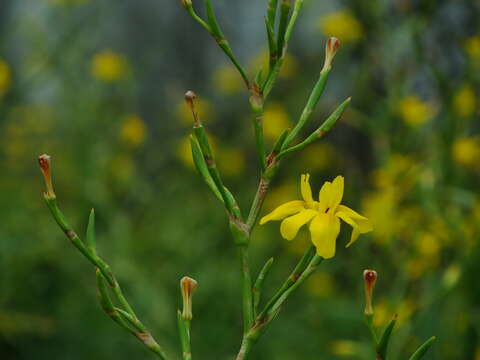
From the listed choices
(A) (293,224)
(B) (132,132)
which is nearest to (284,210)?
(A) (293,224)

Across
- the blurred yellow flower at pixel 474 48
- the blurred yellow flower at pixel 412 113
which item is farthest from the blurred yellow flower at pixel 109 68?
the blurred yellow flower at pixel 474 48

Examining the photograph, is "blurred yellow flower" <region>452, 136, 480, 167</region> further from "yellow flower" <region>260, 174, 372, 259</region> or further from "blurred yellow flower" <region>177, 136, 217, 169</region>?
"yellow flower" <region>260, 174, 372, 259</region>

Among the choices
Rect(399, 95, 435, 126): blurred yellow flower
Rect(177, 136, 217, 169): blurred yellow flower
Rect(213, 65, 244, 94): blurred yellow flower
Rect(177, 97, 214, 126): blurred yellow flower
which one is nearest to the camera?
Rect(399, 95, 435, 126): blurred yellow flower

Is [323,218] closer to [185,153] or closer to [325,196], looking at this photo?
[325,196]

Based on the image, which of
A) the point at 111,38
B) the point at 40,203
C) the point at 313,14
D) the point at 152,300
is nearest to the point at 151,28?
the point at 111,38

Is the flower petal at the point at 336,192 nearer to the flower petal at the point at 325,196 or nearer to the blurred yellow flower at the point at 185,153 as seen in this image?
the flower petal at the point at 325,196

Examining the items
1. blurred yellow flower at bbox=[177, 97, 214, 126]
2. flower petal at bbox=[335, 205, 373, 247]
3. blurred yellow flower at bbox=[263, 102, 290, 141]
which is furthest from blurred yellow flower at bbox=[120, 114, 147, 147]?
flower petal at bbox=[335, 205, 373, 247]
